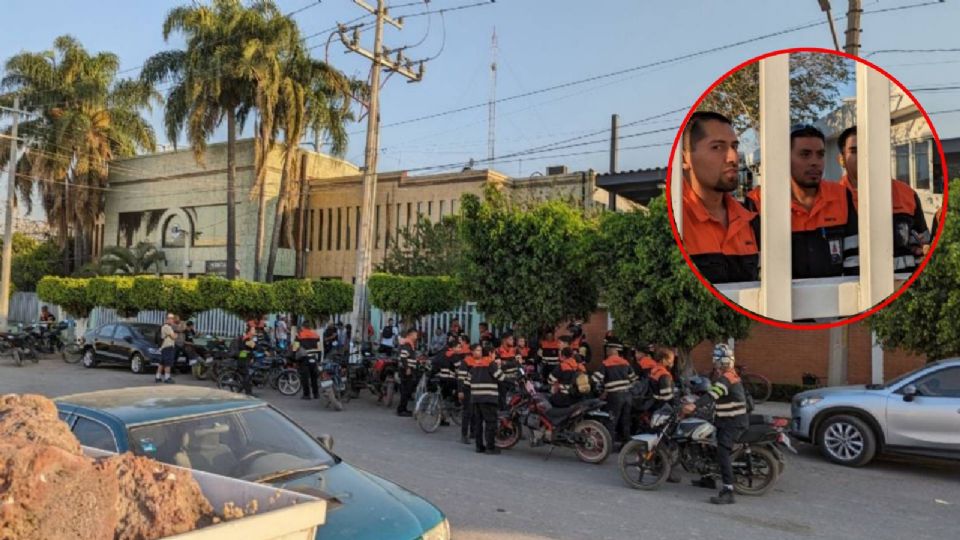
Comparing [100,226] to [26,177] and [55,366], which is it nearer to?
[26,177]

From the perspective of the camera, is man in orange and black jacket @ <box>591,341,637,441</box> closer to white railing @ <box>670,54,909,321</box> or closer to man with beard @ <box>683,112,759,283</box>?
man with beard @ <box>683,112,759,283</box>

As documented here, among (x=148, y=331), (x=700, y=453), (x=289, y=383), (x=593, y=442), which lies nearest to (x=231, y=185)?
(x=148, y=331)

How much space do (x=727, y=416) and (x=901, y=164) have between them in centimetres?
583

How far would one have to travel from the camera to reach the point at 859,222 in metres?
2.40

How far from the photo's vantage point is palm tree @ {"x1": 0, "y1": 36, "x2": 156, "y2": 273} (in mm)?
33875

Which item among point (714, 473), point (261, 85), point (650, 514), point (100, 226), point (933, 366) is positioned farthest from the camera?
point (100, 226)

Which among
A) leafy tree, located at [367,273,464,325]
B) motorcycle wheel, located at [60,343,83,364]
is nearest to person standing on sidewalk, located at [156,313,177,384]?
leafy tree, located at [367,273,464,325]

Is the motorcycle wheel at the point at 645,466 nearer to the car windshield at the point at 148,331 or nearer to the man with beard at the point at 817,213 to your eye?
the man with beard at the point at 817,213

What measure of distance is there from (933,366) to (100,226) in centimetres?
4105

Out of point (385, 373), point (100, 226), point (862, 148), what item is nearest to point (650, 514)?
point (862, 148)

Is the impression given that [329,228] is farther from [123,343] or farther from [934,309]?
[934,309]

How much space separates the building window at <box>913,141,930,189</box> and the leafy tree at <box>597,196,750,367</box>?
963 centimetres

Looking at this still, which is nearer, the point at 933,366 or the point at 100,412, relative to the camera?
the point at 100,412

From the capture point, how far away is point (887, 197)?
2.39 metres
